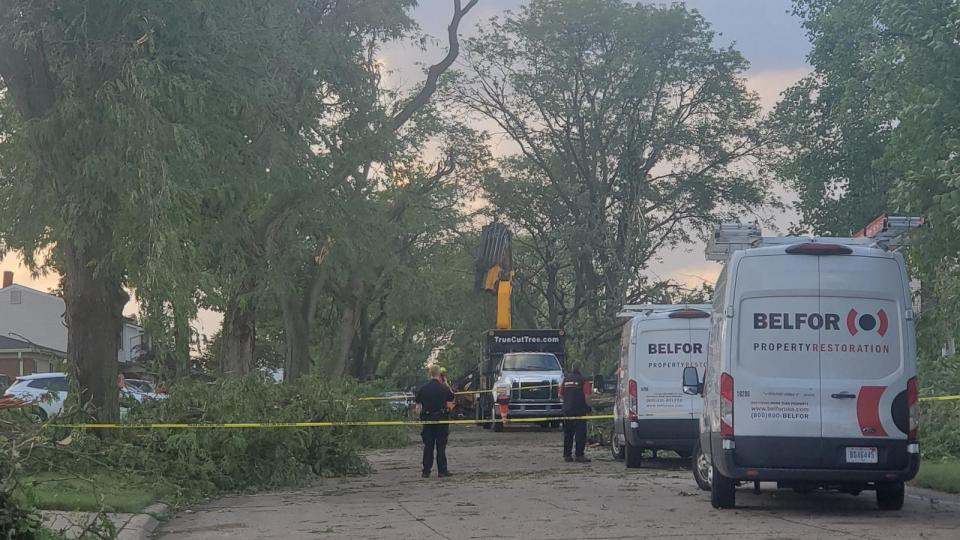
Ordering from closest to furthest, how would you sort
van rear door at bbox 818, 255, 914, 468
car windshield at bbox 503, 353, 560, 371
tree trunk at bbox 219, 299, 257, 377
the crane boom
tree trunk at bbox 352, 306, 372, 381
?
van rear door at bbox 818, 255, 914, 468
tree trunk at bbox 219, 299, 257, 377
car windshield at bbox 503, 353, 560, 371
the crane boom
tree trunk at bbox 352, 306, 372, 381

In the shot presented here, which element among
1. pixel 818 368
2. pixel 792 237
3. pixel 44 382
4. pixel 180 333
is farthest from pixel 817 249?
pixel 44 382

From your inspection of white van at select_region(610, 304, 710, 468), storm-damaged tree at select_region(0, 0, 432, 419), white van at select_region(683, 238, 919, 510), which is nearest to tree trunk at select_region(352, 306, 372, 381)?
white van at select_region(610, 304, 710, 468)

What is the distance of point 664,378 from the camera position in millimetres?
20438

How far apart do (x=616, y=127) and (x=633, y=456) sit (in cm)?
3076

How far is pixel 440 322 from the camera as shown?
2185 inches

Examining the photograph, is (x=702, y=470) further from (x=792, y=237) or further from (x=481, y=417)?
(x=481, y=417)

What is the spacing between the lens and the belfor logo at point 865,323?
13.1m

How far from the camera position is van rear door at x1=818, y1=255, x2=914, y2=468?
13.0 meters

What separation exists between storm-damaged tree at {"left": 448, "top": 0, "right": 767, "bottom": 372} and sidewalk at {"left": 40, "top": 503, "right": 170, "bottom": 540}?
36637 millimetres

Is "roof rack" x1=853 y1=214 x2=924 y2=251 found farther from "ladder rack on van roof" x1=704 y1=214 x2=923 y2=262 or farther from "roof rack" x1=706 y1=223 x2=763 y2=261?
"roof rack" x1=706 y1=223 x2=763 y2=261

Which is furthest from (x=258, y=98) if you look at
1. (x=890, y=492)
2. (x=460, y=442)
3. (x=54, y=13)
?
(x=460, y=442)

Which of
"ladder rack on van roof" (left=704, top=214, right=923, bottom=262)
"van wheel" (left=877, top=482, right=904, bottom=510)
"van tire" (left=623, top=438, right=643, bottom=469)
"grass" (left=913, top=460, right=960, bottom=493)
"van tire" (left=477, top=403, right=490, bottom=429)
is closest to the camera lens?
"van wheel" (left=877, top=482, right=904, bottom=510)

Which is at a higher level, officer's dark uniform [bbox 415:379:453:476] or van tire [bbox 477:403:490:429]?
van tire [bbox 477:403:490:429]

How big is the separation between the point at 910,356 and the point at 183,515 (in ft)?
26.3
